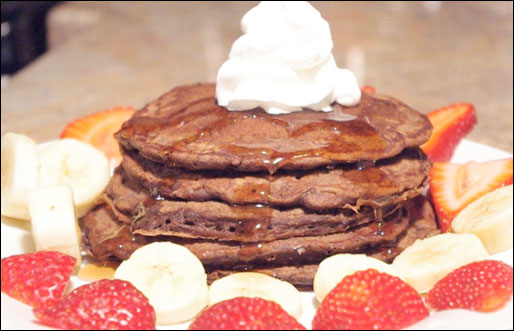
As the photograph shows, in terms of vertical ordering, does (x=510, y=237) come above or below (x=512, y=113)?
above

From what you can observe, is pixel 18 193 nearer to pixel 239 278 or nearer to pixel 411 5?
pixel 239 278

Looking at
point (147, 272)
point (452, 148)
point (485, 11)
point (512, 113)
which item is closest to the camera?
point (147, 272)

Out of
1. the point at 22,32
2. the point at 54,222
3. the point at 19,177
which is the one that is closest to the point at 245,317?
the point at 54,222

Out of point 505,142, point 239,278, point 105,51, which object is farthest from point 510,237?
point 105,51

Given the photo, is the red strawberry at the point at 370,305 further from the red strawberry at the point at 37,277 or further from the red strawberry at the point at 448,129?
the red strawberry at the point at 448,129

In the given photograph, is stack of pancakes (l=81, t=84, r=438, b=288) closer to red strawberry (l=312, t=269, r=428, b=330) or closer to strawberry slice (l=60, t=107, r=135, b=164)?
red strawberry (l=312, t=269, r=428, b=330)

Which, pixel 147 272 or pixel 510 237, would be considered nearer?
pixel 147 272

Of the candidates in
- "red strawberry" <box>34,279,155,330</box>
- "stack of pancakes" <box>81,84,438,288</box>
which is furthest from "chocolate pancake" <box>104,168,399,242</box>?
"red strawberry" <box>34,279,155,330</box>
